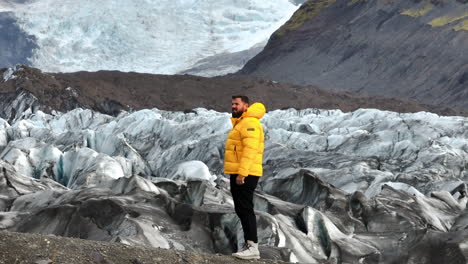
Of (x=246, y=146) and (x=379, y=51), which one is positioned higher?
(x=246, y=146)

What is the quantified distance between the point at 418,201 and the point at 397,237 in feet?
11.9

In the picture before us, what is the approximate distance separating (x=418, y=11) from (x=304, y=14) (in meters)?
27.8

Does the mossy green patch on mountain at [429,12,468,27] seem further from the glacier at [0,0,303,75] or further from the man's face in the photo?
the man's face

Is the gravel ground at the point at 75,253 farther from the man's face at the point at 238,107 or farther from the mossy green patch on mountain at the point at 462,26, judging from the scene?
the mossy green patch on mountain at the point at 462,26

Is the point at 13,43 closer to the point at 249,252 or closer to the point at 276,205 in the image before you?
the point at 276,205

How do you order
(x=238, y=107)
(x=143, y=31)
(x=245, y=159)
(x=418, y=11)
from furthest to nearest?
(x=143, y=31), (x=418, y=11), (x=238, y=107), (x=245, y=159)

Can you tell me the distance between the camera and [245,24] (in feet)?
488

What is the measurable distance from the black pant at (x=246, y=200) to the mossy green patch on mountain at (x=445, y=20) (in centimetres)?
9756

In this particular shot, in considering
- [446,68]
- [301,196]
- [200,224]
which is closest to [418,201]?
[301,196]

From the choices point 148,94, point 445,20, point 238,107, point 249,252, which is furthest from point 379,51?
point 249,252

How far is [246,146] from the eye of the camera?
6980 millimetres

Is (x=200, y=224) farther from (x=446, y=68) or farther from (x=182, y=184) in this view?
(x=446, y=68)

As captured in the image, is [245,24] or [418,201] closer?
[418,201]

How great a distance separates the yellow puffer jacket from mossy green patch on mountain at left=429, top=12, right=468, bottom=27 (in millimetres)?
97569
